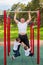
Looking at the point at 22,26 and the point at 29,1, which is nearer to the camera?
the point at 22,26

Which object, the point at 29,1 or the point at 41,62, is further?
the point at 29,1

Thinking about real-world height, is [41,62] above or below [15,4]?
below

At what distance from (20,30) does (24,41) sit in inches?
20.2

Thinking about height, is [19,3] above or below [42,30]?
above

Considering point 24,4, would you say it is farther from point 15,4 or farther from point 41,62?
point 41,62

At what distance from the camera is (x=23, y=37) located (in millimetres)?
7168

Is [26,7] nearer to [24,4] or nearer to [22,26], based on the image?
[24,4]

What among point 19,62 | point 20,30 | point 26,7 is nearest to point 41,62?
point 19,62

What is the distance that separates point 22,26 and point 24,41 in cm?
60

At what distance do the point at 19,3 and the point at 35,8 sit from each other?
1165 mm

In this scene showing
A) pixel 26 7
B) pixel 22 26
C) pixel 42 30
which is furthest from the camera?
pixel 26 7

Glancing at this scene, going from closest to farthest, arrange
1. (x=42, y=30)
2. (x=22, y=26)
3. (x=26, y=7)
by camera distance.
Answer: (x=22, y=26) → (x=42, y=30) → (x=26, y=7)

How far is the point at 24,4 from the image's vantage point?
17.2 meters

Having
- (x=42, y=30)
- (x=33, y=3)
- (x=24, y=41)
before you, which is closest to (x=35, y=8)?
(x=33, y=3)
